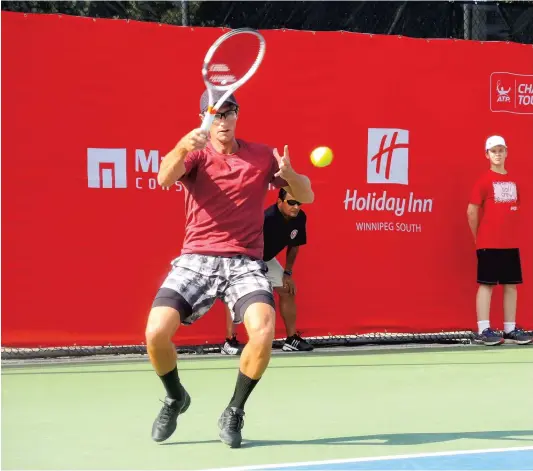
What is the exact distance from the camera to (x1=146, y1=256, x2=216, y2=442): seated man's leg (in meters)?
4.87

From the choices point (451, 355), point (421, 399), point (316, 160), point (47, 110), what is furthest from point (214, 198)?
point (451, 355)

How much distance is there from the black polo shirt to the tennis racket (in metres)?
2.49

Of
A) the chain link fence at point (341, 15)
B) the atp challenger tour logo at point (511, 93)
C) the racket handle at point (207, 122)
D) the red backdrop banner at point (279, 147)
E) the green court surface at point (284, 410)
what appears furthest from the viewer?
the atp challenger tour logo at point (511, 93)

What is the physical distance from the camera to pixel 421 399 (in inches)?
250

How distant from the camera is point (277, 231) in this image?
8156mm

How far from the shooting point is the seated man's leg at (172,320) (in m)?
4.87

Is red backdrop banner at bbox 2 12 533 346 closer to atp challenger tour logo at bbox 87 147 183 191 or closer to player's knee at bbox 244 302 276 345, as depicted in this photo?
atp challenger tour logo at bbox 87 147 183 191

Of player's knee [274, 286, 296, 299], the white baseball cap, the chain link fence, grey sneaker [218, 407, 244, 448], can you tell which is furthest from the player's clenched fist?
the white baseball cap

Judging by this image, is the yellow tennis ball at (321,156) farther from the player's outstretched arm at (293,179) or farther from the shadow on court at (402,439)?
the shadow on court at (402,439)

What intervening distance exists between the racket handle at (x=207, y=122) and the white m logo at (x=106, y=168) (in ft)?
11.0

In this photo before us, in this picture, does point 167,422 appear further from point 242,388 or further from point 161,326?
point 161,326

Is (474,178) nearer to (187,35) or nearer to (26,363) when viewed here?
(187,35)

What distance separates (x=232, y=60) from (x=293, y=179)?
937 millimetres

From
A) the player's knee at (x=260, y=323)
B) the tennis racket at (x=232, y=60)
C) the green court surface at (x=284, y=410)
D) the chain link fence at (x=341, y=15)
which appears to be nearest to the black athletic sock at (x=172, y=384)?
the green court surface at (x=284, y=410)
